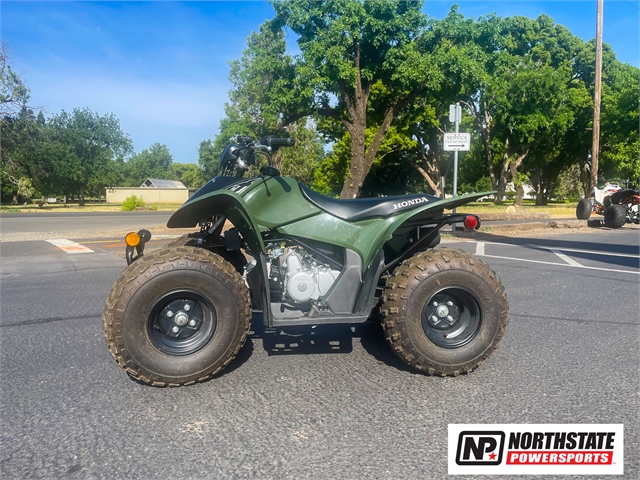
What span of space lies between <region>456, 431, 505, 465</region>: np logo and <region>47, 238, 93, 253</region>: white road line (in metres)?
10.3

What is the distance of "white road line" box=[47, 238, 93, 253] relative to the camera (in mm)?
11312

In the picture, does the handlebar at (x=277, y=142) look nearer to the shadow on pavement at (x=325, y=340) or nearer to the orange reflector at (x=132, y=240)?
the orange reflector at (x=132, y=240)

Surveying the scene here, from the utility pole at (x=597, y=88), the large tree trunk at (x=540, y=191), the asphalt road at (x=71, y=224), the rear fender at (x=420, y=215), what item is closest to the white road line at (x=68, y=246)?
the asphalt road at (x=71, y=224)

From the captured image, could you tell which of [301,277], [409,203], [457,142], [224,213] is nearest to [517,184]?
[457,142]

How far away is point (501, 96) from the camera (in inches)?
1284

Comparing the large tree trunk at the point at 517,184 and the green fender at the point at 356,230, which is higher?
the large tree trunk at the point at 517,184

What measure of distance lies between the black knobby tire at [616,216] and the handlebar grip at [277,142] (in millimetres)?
16493

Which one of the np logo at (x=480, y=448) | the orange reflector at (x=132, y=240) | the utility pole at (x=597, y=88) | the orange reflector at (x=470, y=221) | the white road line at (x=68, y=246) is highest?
the utility pole at (x=597, y=88)

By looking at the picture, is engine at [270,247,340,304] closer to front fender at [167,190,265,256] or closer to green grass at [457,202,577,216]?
front fender at [167,190,265,256]

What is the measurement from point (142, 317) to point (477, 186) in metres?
60.5

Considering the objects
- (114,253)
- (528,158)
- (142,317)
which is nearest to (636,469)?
(142,317)

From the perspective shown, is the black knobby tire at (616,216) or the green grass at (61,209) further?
the green grass at (61,209)

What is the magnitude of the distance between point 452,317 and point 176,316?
198 centimetres

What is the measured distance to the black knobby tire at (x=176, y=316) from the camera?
Result: 320 centimetres
